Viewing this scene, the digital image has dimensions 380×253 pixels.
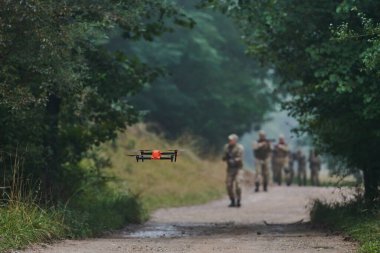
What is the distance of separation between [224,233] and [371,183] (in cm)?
292

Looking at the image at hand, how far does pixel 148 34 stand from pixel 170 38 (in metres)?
23.2

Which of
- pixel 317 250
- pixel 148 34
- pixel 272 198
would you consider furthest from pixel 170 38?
pixel 317 250

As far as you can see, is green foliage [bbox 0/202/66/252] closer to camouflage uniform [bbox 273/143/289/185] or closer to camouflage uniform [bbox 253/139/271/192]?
camouflage uniform [bbox 253/139/271/192]

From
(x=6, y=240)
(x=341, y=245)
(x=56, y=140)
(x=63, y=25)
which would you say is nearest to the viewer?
(x=6, y=240)

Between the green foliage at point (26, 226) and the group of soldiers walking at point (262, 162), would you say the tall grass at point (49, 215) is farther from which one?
the group of soldiers walking at point (262, 162)

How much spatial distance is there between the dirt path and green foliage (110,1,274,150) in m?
14.1

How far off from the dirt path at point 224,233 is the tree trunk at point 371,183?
656 millimetres

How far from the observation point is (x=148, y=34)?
14.6 metres

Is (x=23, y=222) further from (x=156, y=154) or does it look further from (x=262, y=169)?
(x=262, y=169)

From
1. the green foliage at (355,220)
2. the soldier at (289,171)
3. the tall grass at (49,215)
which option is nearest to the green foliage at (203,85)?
the soldier at (289,171)

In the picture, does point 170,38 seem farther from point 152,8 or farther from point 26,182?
point 26,182

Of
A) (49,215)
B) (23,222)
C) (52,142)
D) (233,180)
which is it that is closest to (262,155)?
(233,180)

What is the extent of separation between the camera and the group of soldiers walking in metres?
20.9

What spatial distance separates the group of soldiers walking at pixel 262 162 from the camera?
2092cm
